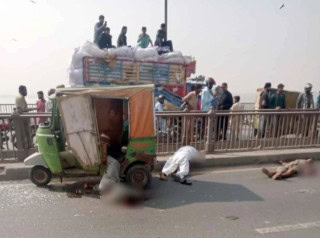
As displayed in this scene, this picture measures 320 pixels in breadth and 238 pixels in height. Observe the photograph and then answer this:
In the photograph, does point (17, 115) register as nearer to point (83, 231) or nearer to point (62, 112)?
point (62, 112)

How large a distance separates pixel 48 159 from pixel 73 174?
18.9 inches

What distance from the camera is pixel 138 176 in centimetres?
422

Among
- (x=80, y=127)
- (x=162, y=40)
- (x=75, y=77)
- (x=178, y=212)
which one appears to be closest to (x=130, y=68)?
(x=75, y=77)

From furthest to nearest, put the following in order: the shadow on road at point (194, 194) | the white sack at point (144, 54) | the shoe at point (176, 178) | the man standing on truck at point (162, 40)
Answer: the man standing on truck at point (162, 40), the white sack at point (144, 54), the shoe at point (176, 178), the shadow on road at point (194, 194)

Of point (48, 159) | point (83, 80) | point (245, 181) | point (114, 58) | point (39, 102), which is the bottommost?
point (245, 181)

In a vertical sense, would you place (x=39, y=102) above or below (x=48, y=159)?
above

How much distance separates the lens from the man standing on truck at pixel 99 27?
9031 millimetres

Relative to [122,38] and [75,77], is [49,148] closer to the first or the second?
[75,77]

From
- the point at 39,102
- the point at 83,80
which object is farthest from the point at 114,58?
the point at 39,102

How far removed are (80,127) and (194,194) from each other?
2134 mm

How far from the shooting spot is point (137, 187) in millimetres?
4145

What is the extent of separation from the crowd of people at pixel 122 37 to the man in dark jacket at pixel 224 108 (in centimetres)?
417

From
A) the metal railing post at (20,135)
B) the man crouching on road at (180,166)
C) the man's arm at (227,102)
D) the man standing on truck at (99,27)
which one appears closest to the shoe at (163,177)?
the man crouching on road at (180,166)

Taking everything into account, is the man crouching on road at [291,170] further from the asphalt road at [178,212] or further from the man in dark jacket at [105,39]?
the man in dark jacket at [105,39]
